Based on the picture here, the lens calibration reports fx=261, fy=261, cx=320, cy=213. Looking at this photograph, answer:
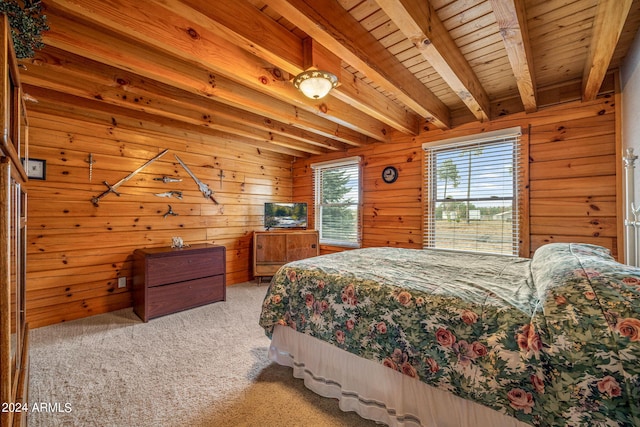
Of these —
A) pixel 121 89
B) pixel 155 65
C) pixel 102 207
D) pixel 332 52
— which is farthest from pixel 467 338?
pixel 102 207

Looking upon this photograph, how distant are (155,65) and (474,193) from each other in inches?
129

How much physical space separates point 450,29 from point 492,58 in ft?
Result: 2.01

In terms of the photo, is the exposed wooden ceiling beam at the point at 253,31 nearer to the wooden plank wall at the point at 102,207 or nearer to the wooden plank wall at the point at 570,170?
the wooden plank wall at the point at 570,170

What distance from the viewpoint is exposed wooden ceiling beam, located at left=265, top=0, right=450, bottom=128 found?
1396 millimetres

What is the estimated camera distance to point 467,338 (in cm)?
111

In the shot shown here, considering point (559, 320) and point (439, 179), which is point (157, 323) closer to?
point (559, 320)

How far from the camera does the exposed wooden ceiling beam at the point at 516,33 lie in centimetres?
135

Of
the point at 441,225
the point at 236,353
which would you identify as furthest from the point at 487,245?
the point at 236,353

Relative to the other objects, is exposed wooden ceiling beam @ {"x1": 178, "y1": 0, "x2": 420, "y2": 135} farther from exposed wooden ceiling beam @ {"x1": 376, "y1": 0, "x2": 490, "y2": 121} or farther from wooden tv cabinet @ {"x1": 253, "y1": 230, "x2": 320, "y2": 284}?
wooden tv cabinet @ {"x1": 253, "y1": 230, "x2": 320, "y2": 284}

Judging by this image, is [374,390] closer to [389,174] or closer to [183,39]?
[183,39]

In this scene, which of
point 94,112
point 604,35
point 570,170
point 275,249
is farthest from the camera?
point 275,249

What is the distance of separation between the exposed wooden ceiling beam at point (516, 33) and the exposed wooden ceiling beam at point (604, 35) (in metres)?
0.33

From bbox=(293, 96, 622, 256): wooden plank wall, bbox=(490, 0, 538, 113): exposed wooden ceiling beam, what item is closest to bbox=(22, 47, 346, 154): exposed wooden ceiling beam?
bbox=(490, 0, 538, 113): exposed wooden ceiling beam

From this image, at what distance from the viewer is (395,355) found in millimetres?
1311
